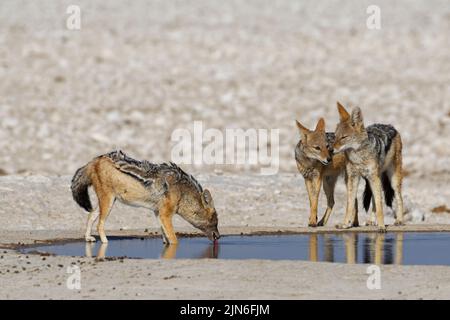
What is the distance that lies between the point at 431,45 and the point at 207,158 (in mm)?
13629

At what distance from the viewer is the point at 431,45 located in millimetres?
41219

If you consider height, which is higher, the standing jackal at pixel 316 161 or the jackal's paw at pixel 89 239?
the standing jackal at pixel 316 161

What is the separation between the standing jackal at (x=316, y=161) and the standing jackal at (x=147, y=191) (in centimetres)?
280

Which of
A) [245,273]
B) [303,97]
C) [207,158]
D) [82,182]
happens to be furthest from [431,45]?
[245,273]

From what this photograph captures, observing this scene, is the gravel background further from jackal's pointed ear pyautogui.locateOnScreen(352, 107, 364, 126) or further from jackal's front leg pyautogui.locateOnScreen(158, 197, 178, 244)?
jackal's front leg pyautogui.locateOnScreen(158, 197, 178, 244)

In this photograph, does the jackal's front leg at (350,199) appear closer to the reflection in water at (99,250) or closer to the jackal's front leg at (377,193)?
the jackal's front leg at (377,193)

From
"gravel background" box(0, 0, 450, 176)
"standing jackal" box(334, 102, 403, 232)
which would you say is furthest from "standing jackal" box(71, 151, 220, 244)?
"gravel background" box(0, 0, 450, 176)

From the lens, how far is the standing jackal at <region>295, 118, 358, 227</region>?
18047 millimetres

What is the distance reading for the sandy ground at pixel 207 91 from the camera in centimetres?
2030

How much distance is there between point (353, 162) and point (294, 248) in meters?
2.98

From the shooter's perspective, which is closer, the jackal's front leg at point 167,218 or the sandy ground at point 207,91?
the jackal's front leg at point 167,218

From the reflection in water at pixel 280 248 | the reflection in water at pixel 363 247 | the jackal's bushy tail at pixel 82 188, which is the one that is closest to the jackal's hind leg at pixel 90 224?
the jackal's bushy tail at pixel 82 188

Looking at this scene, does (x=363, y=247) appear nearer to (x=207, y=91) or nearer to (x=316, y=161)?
(x=316, y=161)
